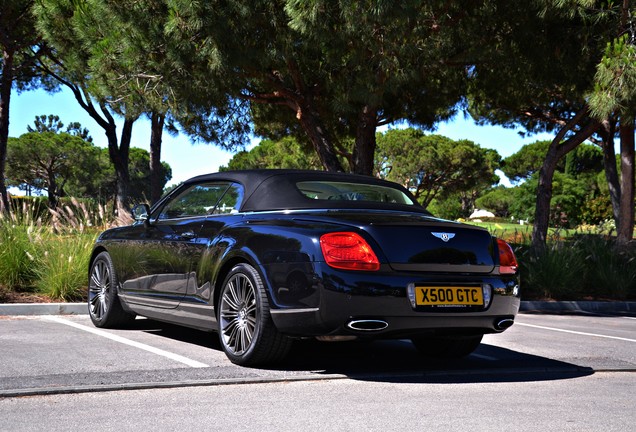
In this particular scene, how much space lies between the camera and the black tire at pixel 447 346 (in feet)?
20.9

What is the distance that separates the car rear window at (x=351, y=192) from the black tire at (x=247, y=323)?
880mm

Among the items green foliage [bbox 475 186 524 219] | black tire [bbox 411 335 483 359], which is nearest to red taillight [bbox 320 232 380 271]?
black tire [bbox 411 335 483 359]

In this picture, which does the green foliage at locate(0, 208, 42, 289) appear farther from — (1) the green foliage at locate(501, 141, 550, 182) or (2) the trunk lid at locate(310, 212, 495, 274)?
(1) the green foliage at locate(501, 141, 550, 182)

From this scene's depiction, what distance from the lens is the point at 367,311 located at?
5.08 meters

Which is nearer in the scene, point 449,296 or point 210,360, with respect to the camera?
point 449,296

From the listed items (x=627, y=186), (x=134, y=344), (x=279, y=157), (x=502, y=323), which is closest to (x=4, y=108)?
(x=627, y=186)

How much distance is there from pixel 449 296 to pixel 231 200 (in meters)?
1.95

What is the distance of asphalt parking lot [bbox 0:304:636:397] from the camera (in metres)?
5.16

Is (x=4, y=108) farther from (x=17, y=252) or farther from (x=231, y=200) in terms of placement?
(x=231, y=200)

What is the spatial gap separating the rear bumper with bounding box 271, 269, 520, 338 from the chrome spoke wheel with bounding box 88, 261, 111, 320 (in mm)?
3049

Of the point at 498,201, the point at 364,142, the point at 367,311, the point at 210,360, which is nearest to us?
the point at 367,311

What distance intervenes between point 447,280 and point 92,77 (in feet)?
39.6

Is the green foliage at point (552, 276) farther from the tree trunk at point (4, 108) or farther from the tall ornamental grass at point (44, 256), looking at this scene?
the tree trunk at point (4, 108)

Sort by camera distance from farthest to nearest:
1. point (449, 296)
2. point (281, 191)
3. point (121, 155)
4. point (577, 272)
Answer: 1. point (121, 155)
2. point (577, 272)
3. point (281, 191)
4. point (449, 296)
